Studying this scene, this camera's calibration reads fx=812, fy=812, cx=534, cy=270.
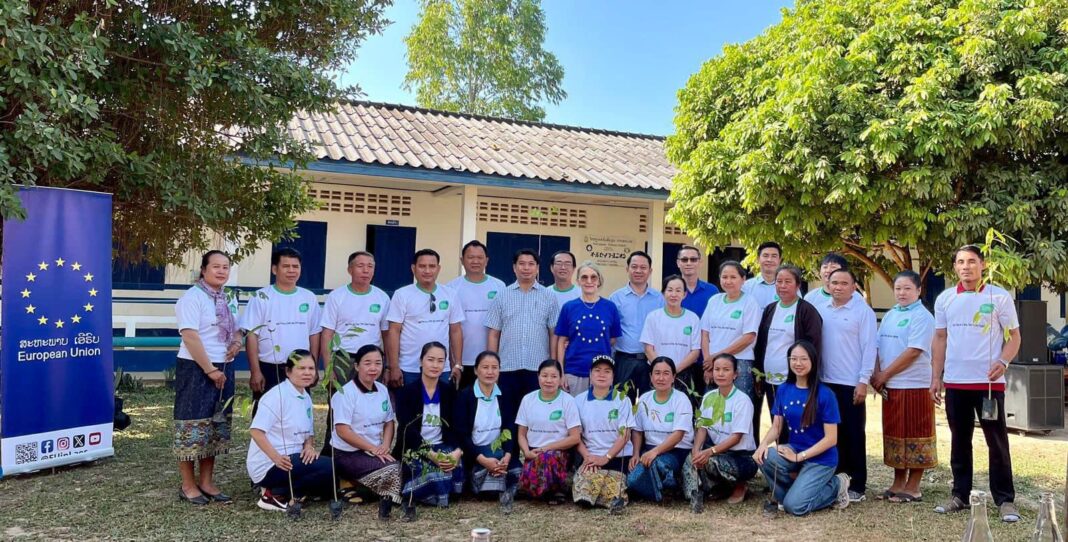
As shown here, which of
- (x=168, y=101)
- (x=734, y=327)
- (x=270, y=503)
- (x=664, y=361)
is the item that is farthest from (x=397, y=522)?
(x=168, y=101)

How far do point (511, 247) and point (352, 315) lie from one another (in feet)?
23.7

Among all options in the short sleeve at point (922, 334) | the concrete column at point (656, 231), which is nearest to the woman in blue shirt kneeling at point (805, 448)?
the short sleeve at point (922, 334)

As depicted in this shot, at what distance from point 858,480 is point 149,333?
8551 millimetres

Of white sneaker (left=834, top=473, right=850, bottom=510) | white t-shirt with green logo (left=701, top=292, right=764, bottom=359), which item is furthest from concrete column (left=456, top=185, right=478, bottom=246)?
white sneaker (left=834, top=473, right=850, bottom=510)

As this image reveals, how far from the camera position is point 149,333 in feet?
33.6

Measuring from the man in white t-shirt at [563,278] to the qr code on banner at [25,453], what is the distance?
377cm

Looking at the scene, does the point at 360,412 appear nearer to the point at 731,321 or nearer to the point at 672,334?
the point at 672,334

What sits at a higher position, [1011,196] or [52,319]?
[1011,196]

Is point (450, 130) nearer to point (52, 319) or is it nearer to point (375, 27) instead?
point (375, 27)

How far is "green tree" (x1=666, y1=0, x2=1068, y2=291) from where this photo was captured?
7766 millimetres

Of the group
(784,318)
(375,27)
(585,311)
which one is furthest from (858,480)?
(375,27)

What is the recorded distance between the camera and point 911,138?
26.1ft

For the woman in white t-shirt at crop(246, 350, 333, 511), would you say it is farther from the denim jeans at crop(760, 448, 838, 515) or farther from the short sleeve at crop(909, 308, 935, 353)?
the short sleeve at crop(909, 308, 935, 353)

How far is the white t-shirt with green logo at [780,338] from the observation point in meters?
5.40
